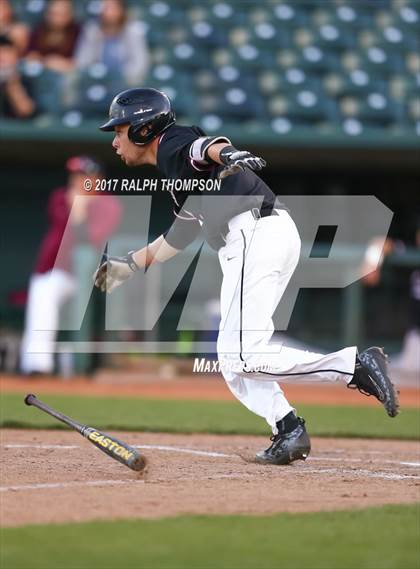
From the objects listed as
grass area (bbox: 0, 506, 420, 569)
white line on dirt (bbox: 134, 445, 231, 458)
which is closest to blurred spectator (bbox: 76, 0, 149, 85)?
white line on dirt (bbox: 134, 445, 231, 458)

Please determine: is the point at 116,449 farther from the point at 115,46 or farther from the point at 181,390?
the point at 115,46

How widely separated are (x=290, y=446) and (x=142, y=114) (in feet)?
5.97

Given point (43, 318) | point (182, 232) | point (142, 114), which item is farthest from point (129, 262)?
point (43, 318)

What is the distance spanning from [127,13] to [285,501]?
1022 cm

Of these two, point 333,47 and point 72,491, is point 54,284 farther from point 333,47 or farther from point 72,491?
point 72,491

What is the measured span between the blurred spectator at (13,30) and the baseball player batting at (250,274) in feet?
24.4

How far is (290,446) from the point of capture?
211 inches

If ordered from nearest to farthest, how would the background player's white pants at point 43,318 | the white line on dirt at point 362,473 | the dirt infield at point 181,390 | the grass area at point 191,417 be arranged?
the white line on dirt at point 362,473 < the grass area at point 191,417 < the dirt infield at point 181,390 < the background player's white pants at point 43,318

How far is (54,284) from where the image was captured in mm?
11188

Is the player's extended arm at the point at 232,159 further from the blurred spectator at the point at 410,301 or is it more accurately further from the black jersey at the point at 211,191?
the blurred spectator at the point at 410,301

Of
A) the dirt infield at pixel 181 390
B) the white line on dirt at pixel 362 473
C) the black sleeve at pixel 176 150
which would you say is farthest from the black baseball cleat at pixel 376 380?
the dirt infield at pixel 181 390

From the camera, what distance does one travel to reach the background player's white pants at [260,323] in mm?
5223

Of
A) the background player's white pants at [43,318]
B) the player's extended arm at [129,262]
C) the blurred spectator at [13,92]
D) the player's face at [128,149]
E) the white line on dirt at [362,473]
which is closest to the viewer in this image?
the white line on dirt at [362,473]

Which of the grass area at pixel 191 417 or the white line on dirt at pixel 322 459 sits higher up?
the grass area at pixel 191 417
